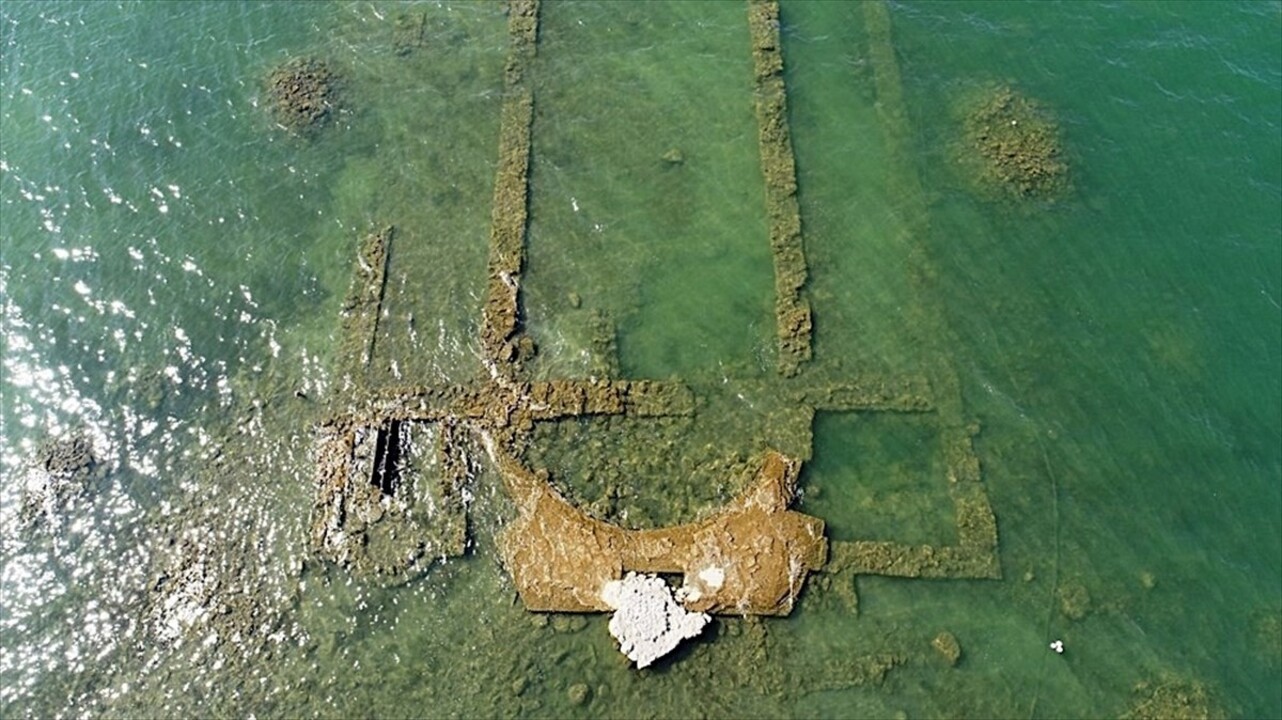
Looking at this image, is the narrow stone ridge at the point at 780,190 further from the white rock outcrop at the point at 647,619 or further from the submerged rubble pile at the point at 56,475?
the submerged rubble pile at the point at 56,475

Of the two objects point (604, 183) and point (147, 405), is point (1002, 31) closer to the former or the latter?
point (604, 183)

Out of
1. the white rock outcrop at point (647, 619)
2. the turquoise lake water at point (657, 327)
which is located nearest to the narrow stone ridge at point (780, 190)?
the turquoise lake water at point (657, 327)

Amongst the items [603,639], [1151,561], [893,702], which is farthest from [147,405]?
[1151,561]

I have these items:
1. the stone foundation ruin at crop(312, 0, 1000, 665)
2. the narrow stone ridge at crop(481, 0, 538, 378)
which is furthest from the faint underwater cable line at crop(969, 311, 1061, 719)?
the narrow stone ridge at crop(481, 0, 538, 378)

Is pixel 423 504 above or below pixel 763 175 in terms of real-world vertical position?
below

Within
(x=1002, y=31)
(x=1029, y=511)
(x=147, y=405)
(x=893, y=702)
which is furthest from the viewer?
(x=1002, y=31)

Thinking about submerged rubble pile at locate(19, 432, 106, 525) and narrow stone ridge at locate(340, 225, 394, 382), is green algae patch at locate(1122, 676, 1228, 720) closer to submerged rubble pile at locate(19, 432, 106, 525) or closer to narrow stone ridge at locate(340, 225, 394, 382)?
narrow stone ridge at locate(340, 225, 394, 382)
